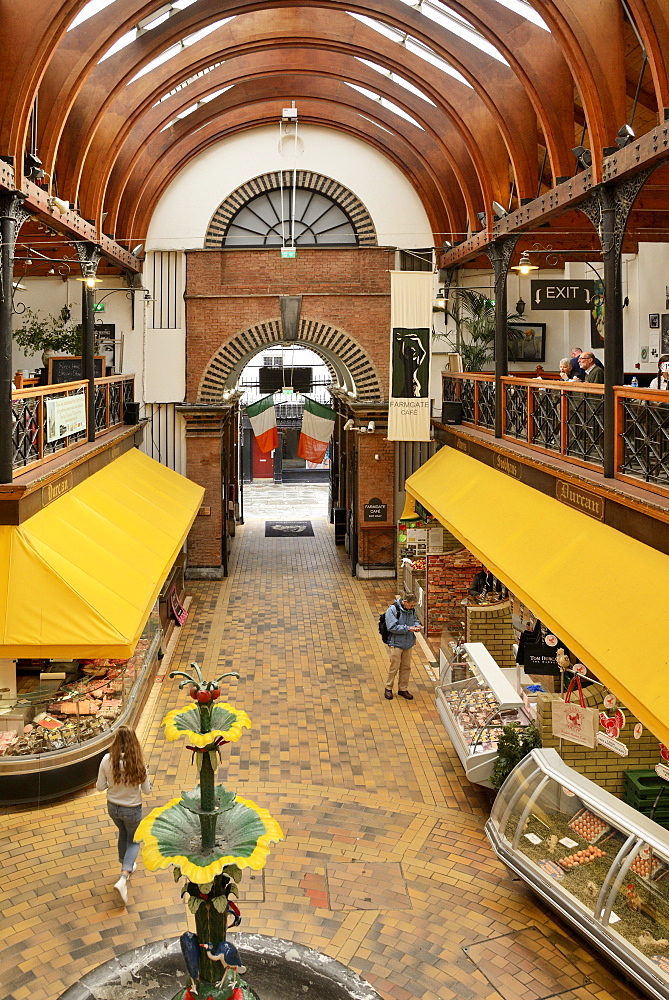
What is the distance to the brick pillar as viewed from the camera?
1980cm

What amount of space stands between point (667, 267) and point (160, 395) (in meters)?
10.1

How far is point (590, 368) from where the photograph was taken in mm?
11125

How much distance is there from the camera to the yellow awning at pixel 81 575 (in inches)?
349

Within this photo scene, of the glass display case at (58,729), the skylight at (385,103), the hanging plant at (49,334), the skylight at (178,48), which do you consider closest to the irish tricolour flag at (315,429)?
the hanging plant at (49,334)

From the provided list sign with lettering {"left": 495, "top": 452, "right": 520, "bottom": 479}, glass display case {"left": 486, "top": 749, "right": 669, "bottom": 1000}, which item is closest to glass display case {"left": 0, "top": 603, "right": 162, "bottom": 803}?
glass display case {"left": 486, "top": 749, "right": 669, "bottom": 1000}

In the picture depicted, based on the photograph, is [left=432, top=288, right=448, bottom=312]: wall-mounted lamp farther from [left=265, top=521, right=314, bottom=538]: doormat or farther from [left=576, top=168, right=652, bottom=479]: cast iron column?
[left=576, top=168, right=652, bottom=479]: cast iron column

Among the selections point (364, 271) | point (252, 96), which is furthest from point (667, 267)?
point (252, 96)

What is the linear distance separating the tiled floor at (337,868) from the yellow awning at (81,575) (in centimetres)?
181

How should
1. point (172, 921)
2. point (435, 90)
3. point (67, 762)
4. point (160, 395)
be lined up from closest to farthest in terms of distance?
point (172, 921) → point (67, 762) → point (435, 90) → point (160, 395)

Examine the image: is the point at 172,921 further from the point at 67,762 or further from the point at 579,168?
the point at 579,168

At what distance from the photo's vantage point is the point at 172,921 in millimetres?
7430

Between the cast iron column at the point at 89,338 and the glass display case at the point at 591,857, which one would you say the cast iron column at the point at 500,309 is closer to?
the cast iron column at the point at 89,338

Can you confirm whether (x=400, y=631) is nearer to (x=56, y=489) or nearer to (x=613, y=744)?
(x=56, y=489)

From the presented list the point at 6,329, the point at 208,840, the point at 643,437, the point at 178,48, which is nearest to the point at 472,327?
the point at 178,48
